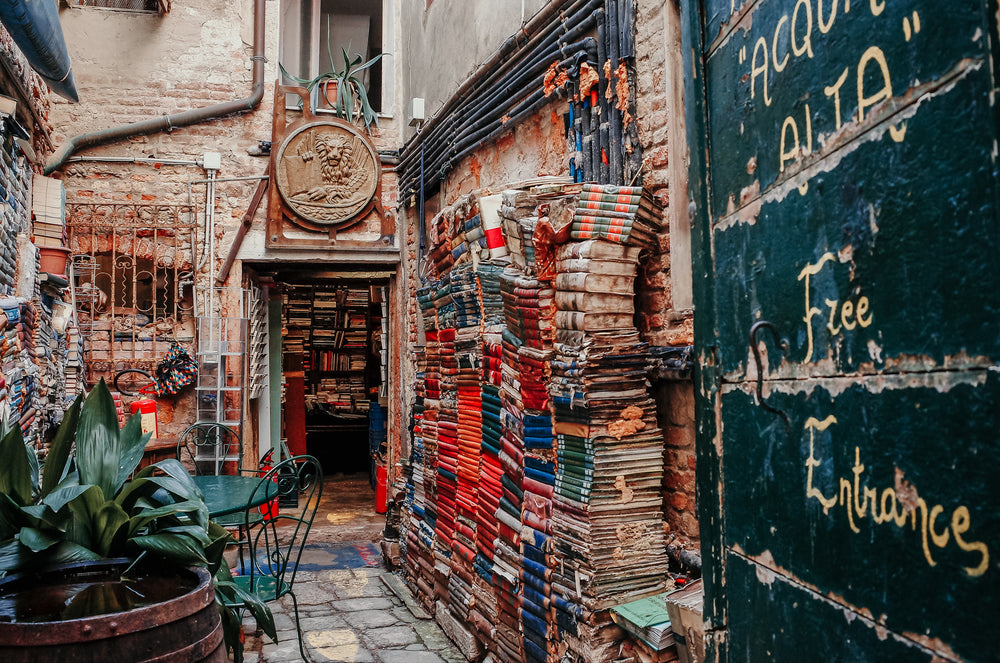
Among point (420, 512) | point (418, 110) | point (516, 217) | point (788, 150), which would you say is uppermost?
point (418, 110)

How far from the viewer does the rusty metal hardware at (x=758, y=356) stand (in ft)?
3.86

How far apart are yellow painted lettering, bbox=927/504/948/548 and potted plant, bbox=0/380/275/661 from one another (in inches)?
66.0

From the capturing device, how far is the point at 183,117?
6570 millimetres

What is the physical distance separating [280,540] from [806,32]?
6312 millimetres

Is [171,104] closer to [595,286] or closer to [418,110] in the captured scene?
[418,110]

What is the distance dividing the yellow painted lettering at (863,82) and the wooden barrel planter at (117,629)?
6.01 feet

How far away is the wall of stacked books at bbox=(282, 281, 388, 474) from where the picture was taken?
1091cm

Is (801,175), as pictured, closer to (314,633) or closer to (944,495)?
(944,495)

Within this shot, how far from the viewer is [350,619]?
14.8ft

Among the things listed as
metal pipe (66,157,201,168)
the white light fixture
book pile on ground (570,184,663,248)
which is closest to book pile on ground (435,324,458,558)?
book pile on ground (570,184,663,248)

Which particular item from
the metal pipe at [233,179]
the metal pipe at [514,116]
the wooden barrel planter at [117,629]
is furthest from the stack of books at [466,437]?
the metal pipe at [233,179]

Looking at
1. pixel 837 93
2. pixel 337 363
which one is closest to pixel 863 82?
pixel 837 93

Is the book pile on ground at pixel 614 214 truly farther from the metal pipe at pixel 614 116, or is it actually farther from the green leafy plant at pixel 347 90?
the green leafy plant at pixel 347 90

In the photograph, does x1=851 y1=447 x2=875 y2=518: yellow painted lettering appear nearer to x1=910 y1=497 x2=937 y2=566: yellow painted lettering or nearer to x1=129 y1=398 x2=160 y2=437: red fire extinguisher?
x1=910 y1=497 x2=937 y2=566: yellow painted lettering
